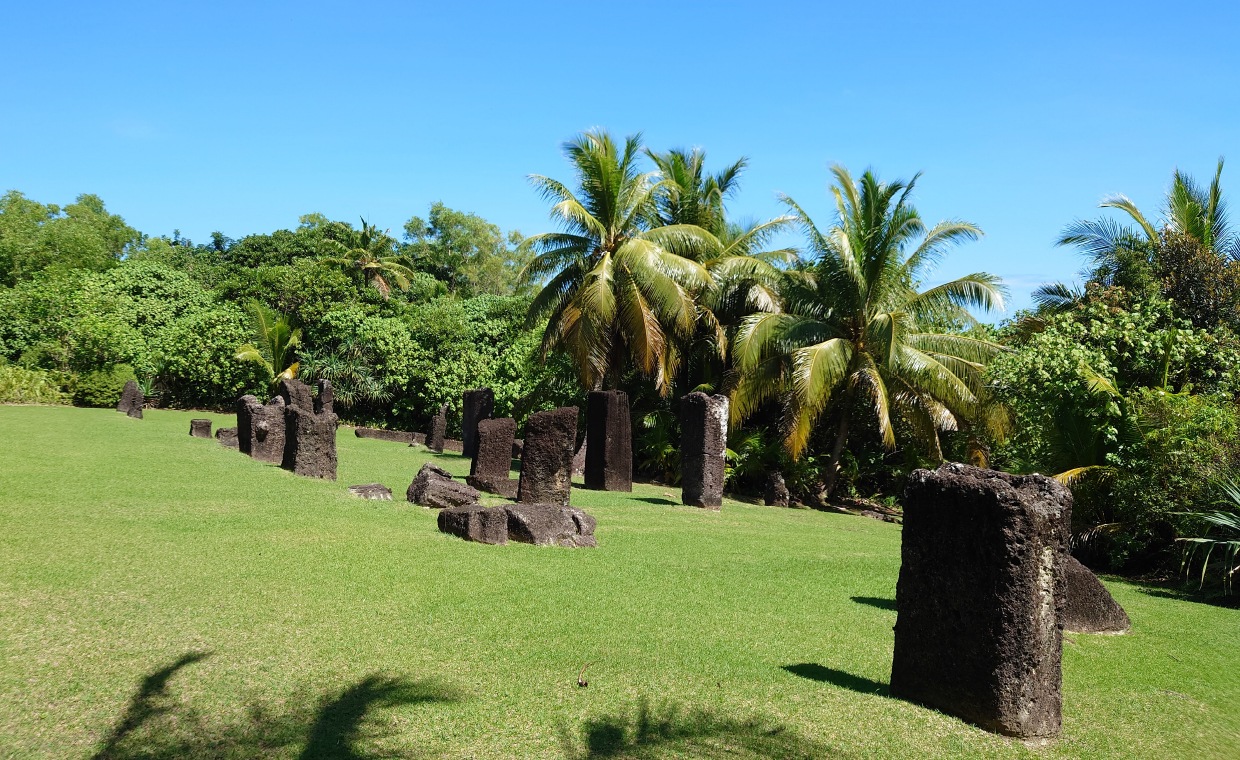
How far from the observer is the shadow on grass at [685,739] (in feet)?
13.3

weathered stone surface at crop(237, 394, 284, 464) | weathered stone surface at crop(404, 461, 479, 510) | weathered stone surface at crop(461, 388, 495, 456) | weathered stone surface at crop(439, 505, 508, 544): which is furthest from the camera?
weathered stone surface at crop(461, 388, 495, 456)

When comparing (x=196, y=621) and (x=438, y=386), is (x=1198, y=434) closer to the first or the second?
(x=196, y=621)

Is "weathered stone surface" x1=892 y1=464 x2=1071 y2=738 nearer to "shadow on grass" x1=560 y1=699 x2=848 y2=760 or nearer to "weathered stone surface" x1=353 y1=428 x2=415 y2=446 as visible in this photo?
"shadow on grass" x1=560 y1=699 x2=848 y2=760

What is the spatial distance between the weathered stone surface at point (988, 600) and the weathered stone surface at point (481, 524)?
4.87m

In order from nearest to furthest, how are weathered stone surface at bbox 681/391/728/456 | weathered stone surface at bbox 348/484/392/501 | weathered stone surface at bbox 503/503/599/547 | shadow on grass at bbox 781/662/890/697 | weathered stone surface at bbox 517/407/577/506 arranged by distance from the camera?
shadow on grass at bbox 781/662/890/697, weathered stone surface at bbox 503/503/599/547, weathered stone surface at bbox 348/484/392/501, weathered stone surface at bbox 517/407/577/506, weathered stone surface at bbox 681/391/728/456

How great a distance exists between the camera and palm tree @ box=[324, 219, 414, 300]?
3888 cm

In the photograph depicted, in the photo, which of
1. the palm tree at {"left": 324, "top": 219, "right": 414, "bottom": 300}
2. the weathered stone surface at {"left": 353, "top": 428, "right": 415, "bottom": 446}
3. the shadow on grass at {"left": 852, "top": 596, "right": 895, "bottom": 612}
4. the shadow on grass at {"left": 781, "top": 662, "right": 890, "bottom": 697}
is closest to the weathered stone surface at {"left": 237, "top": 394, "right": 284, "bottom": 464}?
the weathered stone surface at {"left": 353, "top": 428, "right": 415, "bottom": 446}

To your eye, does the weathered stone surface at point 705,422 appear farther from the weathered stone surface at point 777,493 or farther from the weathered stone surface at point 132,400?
the weathered stone surface at point 132,400

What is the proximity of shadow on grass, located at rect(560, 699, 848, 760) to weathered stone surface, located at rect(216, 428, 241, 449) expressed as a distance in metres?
14.3

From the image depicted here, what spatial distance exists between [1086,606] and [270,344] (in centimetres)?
2653

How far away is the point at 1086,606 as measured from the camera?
7211 millimetres

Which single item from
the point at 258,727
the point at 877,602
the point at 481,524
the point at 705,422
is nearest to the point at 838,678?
the point at 877,602

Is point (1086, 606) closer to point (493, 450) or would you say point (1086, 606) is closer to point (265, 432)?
point (493, 450)

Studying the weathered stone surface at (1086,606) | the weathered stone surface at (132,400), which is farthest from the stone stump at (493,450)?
the weathered stone surface at (132,400)
